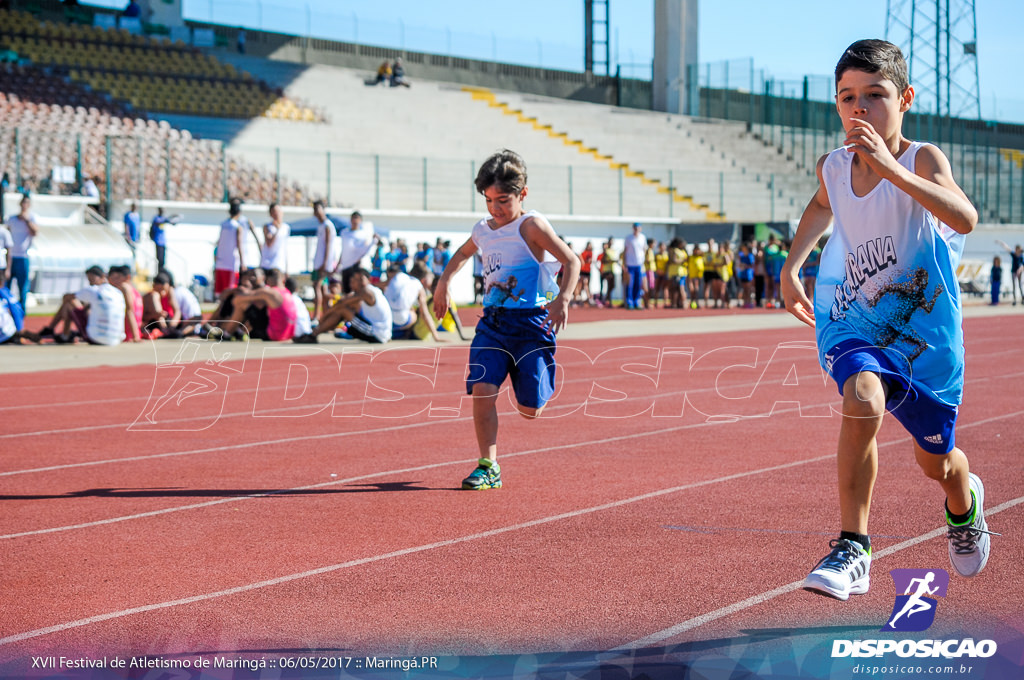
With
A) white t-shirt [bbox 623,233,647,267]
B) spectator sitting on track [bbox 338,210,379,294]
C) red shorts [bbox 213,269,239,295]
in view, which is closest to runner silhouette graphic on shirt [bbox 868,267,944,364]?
spectator sitting on track [bbox 338,210,379,294]

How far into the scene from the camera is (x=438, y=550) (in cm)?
487

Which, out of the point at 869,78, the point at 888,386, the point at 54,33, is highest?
the point at 54,33

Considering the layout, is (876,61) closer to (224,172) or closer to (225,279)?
(225,279)

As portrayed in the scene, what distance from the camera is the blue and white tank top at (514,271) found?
21.0 feet

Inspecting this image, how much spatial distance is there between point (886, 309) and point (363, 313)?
12.4 meters

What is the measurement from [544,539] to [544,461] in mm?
2156

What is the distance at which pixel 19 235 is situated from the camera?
18.8m

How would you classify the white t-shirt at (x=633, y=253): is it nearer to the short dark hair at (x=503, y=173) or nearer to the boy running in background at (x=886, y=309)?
the short dark hair at (x=503, y=173)

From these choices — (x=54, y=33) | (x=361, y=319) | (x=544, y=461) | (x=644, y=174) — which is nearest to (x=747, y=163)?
(x=644, y=174)

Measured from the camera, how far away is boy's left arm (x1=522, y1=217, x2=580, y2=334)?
6.04 m

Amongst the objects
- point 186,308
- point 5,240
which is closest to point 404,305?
point 186,308

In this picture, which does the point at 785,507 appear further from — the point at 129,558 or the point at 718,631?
the point at 129,558

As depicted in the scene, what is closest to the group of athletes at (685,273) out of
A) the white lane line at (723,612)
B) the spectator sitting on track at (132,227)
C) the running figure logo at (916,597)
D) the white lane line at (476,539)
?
the spectator sitting on track at (132,227)

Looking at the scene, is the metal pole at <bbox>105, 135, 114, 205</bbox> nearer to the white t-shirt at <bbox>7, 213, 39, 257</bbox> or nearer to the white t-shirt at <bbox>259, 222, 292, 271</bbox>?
the white t-shirt at <bbox>7, 213, 39, 257</bbox>
